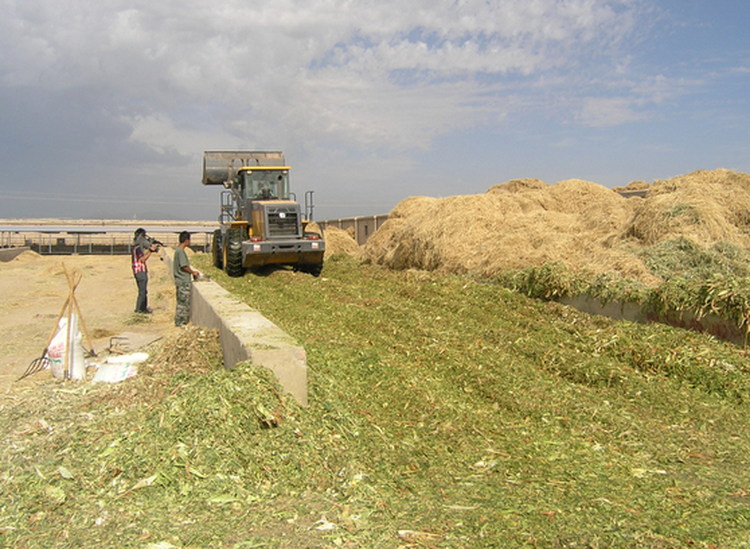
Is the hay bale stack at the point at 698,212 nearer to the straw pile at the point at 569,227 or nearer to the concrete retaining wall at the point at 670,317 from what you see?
the straw pile at the point at 569,227

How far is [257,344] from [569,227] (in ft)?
30.2

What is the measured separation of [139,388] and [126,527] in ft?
6.73

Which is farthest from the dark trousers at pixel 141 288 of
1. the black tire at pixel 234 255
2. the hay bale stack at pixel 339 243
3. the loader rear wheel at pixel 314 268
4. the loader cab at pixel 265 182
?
the hay bale stack at pixel 339 243

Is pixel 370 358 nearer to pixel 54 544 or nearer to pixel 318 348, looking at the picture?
pixel 318 348

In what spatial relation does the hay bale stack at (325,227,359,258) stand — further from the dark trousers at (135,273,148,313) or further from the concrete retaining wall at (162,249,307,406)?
the concrete retaining wall at (162,249,307,406)

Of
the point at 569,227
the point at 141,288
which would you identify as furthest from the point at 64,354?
the point at 569,227

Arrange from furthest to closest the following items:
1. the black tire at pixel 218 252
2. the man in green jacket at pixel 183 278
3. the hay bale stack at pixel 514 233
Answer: the black tire at pixel 218 252
the hay bale stack at pixel 514 233
the man in green jacket at pixel 183 278

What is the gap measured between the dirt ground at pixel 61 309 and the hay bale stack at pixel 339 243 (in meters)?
6.24

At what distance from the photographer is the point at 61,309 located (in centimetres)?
1105

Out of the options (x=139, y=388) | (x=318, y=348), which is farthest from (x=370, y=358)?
(x=139, y=388)

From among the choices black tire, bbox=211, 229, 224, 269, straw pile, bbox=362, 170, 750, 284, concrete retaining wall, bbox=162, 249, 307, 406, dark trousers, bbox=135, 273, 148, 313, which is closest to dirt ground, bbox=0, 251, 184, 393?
dark trousers, bbox=135, 273, 148, 313

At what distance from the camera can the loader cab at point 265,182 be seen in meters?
15.7

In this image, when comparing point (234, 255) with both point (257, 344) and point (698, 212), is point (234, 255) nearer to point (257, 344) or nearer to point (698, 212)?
point (257, 344)

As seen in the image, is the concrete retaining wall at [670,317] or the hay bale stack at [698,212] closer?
the concrete retaining wall at [670,317]
